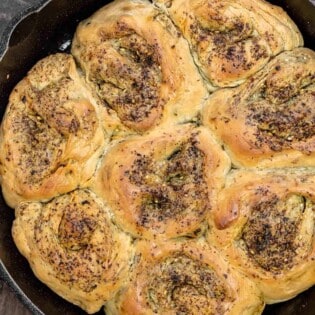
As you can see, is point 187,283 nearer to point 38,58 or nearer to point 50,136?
point 50,136

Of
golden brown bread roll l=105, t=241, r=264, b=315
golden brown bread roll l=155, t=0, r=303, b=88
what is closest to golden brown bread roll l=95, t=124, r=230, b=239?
golden brown bread roll l=105, t=241, r=264, b=315

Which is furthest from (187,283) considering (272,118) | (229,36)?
(229,36)

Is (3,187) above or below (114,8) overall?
below

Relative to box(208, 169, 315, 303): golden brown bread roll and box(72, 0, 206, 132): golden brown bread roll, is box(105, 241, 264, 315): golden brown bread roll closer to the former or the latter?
box(208, 169, 315, 303): golden brown bread roll

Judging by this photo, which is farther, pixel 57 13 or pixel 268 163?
pixel 57 13

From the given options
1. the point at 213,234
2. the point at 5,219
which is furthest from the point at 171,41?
the point at 5,219

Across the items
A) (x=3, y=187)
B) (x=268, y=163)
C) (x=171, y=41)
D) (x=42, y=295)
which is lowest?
(x=42, y=295)

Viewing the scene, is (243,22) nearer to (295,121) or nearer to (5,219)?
(295,121)
